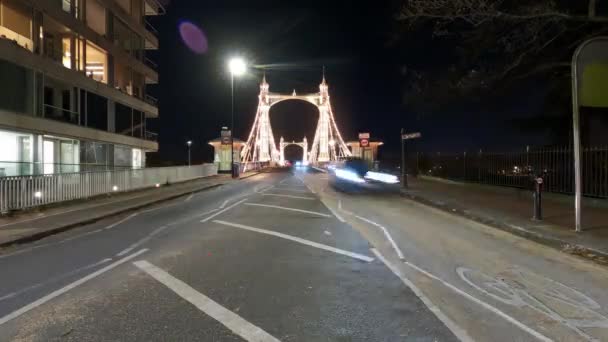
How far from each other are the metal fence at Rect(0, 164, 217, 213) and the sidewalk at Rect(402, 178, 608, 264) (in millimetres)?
12832

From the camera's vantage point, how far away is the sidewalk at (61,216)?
11.1 metres

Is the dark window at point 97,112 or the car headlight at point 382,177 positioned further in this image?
the car headlight at point 382,177

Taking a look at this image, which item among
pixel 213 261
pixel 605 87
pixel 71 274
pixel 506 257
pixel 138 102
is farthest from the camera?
pixel 138 102

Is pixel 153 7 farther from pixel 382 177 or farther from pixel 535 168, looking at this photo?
pixel 535 168

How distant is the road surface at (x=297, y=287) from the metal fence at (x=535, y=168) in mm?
5499

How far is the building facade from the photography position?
2197 cm

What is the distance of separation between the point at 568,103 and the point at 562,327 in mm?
18641

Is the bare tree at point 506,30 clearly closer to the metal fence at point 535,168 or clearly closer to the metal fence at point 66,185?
the metal fence at point 535,168

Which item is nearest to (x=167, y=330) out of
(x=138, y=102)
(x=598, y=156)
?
(x=598, y=156)

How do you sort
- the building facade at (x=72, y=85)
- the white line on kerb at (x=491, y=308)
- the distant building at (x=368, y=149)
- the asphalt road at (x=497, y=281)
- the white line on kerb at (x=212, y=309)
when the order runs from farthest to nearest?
1. the distant building at (x=368, y=149)
2. the building facade at (x=72, y=85)
3. the asphalt road at (x=497, y=281)
4. the white line on kerb at (x=491, y=308)
5. the white line on kerb at (x=212, y=309)

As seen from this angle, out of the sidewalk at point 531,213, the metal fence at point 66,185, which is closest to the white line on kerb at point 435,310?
the sidewalk at point 531,213

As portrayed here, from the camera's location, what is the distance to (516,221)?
1247 centimetres

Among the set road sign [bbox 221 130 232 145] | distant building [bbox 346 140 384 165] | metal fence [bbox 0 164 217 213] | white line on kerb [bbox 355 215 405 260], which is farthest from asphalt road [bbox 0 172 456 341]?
distant building [bbox 346 140 384 165]

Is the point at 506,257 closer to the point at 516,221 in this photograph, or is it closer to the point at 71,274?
the point at 516,221
